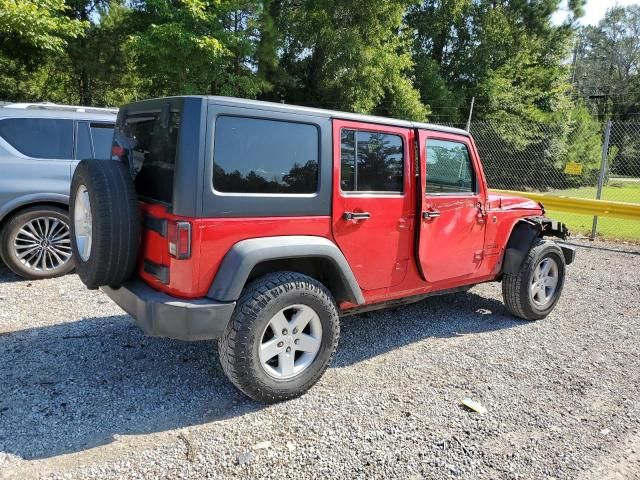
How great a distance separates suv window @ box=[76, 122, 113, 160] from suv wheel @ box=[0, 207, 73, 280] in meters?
0.74

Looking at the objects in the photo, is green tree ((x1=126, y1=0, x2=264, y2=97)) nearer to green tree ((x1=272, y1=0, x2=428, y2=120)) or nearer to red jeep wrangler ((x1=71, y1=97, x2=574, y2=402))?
green tree ((x1=272, y1=0, x2=428, y2=120))

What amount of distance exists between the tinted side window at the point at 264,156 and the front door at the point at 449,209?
1077mm

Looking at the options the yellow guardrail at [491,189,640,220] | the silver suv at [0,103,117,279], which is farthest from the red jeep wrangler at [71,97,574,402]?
the yellow guardrail at [491,189,640,220]

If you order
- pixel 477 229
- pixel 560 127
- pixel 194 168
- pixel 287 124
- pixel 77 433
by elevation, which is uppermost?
pixel 560 127

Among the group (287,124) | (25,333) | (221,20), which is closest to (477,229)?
(287,124)

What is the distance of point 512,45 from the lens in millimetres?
27703

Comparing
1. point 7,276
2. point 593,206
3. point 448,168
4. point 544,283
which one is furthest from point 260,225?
point 593,206

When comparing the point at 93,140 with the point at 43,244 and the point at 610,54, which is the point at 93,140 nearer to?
the point at 43,244

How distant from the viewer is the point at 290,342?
10.3ft

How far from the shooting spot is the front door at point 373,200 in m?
3.38

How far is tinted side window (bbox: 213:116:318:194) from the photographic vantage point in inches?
112

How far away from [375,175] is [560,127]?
25830mm

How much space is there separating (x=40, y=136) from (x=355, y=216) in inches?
162

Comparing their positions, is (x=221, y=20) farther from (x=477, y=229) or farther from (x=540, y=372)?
(x=540, y=372)
